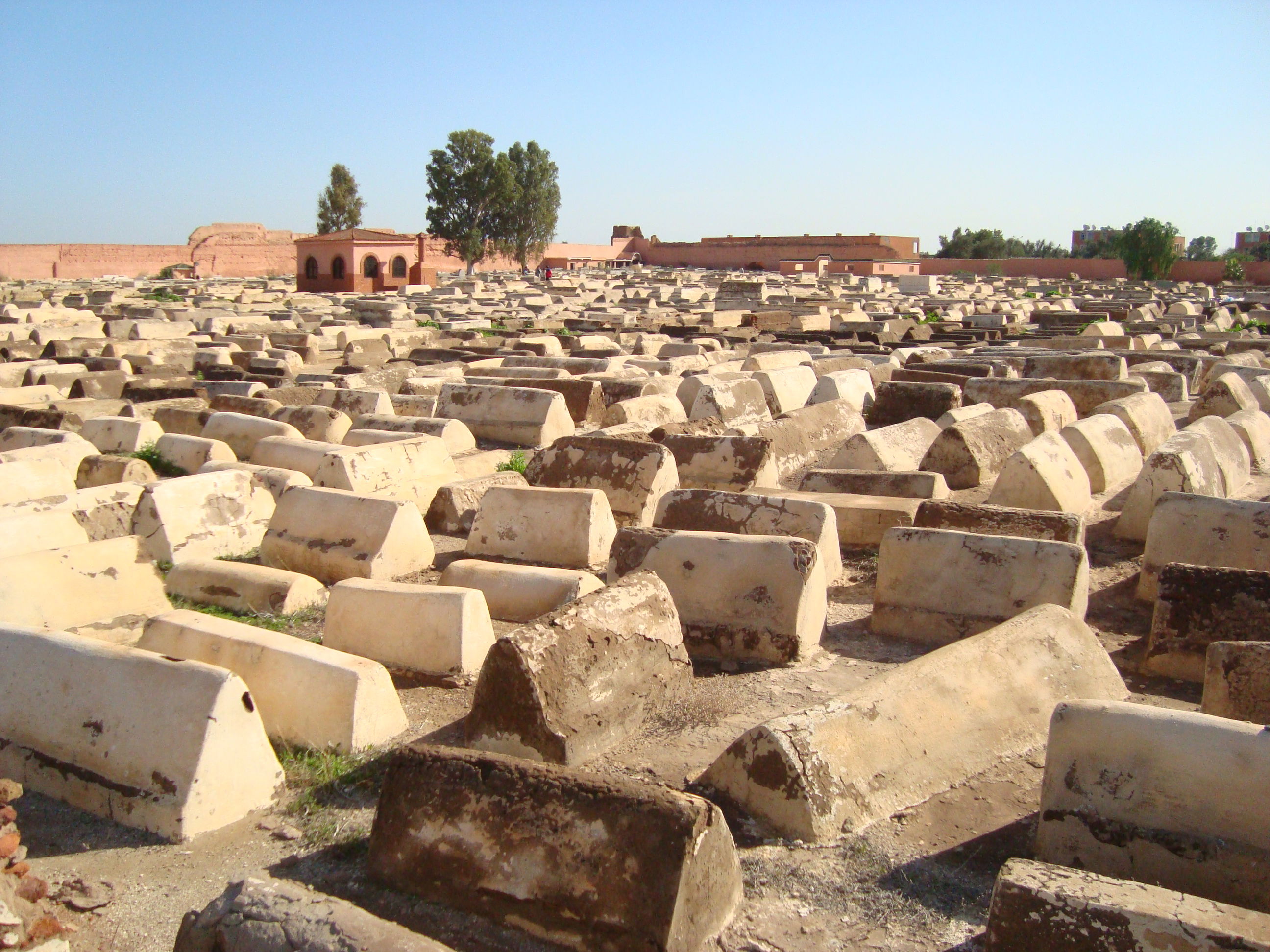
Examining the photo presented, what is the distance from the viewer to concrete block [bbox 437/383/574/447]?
8695mm

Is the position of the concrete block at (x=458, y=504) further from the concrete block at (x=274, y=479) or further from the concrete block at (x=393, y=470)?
the concrete block at (x=274, y=479)

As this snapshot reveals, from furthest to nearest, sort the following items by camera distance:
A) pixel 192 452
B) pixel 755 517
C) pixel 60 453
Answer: pixel 192 452, pixel 60 453, pixel 755 517

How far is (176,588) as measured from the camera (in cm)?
525

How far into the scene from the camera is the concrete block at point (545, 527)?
216 inches

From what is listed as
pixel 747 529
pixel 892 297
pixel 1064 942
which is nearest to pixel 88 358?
pixel 747 529

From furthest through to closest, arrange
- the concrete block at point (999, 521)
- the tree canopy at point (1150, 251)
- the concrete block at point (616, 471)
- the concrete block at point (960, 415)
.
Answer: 1. the tree canopy at point (1150, 251)
2. the concrete block at point (960, 415)
3. the concrete block at point (616, 471)
4. the concrete block at point (999, 521)

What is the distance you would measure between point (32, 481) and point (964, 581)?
18.7 feet

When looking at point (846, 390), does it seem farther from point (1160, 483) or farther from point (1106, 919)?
point (1106, 919)

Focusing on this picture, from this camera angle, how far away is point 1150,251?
49.6 metres

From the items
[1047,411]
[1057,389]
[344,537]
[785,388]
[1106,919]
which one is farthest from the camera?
[785,388]

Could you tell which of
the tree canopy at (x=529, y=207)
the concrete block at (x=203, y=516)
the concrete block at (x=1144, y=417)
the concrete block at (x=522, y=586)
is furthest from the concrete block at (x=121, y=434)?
the tree canopy at (x=529, y=207)

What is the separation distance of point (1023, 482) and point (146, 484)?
5364 mm

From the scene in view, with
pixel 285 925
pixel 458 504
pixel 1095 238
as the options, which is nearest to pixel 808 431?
pixel 458 504

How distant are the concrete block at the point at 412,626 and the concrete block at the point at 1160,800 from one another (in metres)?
2.32
